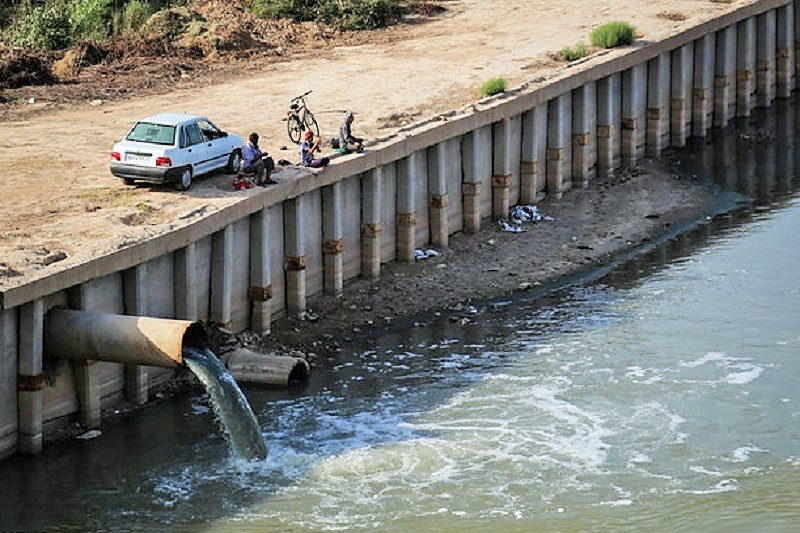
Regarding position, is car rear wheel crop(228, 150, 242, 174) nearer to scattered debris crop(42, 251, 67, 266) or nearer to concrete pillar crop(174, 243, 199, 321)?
concrete pillar crop(174, 243, 199, 321)

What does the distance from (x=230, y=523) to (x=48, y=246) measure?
20.9 ft

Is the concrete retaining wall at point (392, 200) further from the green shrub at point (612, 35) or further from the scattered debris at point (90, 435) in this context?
the green shrub at point (612, 35)

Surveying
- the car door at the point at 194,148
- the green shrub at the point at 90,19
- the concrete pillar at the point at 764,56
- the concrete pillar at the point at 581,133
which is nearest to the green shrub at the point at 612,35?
the concrete pillar at the point at 581,133

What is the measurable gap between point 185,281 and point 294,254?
3.52 m

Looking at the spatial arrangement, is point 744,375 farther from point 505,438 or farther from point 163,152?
point 163,152

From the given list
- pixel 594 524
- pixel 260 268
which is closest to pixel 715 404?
pixel 594 524

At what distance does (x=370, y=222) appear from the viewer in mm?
34469

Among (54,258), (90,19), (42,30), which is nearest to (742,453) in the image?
(54,258)

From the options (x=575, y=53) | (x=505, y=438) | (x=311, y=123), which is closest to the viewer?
(x=505, y=438)

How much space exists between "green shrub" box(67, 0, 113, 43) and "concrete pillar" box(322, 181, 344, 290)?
52.6ft

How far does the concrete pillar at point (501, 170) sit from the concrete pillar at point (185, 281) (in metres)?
11.3

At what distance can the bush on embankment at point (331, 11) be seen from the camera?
161 feet

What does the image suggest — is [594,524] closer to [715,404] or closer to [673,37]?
[715,404]

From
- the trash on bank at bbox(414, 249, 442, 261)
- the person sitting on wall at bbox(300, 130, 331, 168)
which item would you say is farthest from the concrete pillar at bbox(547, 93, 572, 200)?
the person sitting on wall at bbox(300, 130, 331, 168)
